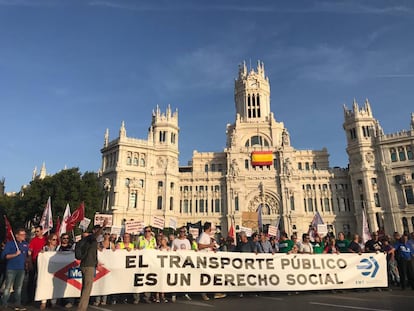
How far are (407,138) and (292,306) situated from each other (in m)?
61.0

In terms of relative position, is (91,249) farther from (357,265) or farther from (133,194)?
(133,194)

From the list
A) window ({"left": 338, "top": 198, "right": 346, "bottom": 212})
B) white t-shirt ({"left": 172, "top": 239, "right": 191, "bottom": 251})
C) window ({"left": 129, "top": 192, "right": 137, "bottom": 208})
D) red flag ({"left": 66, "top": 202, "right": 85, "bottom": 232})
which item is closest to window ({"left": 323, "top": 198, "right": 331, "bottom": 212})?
window ({"left": 338, "top": 198, "right": 346, "bottom": 212})

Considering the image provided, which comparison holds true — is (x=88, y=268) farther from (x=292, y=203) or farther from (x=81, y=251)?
(x=292, y=203)

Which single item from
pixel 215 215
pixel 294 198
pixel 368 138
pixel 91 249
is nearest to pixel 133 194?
pixel 215 215

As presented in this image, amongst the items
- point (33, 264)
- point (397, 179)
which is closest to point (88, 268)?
point (33, 264)

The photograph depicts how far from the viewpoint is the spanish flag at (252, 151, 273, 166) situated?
64688 millimetres

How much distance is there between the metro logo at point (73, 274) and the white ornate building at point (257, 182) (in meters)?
47.2

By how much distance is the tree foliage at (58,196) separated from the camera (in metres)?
43.1

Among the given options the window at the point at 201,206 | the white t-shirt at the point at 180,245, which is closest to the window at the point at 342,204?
the window at the point at 201,206

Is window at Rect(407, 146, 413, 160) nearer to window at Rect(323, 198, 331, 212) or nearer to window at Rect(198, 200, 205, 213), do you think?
window at Rect(323, 198, 331, 212)

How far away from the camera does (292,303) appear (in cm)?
930

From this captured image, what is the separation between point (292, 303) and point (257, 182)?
5510 cm

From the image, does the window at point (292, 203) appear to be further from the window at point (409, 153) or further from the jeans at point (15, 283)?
the jeans at point (15, 283)

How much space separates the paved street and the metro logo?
1.00 m
